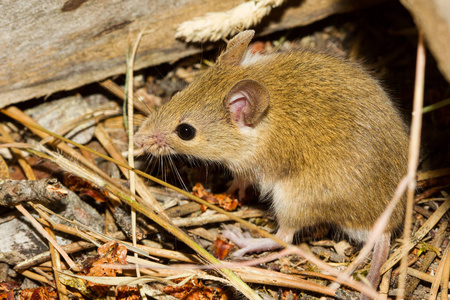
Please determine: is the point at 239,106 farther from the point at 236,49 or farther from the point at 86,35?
the point at 86,35

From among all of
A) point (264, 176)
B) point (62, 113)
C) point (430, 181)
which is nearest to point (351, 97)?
point (264, 176)

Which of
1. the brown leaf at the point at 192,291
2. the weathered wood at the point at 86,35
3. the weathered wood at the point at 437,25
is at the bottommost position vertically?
the brown leaf at the point at 192,291

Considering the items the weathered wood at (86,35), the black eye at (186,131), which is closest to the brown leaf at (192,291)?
the black eye at (186,131)

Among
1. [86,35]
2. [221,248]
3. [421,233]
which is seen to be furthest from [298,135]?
[86,35]

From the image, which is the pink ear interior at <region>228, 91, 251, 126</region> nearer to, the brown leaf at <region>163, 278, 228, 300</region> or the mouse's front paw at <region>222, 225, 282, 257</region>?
the mouse's front paw at <region>222, 225, 282, 257</region>

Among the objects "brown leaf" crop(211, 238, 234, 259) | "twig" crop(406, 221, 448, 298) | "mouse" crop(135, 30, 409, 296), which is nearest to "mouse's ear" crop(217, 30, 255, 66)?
"mouse" crop(135, 30, 409, 296)

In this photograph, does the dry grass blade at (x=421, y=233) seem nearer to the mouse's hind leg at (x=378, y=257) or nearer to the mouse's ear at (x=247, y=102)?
the mouse's hind leg at (x=378, y=257)

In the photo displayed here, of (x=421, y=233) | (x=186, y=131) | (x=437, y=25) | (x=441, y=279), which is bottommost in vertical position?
(x=441, y=279)
